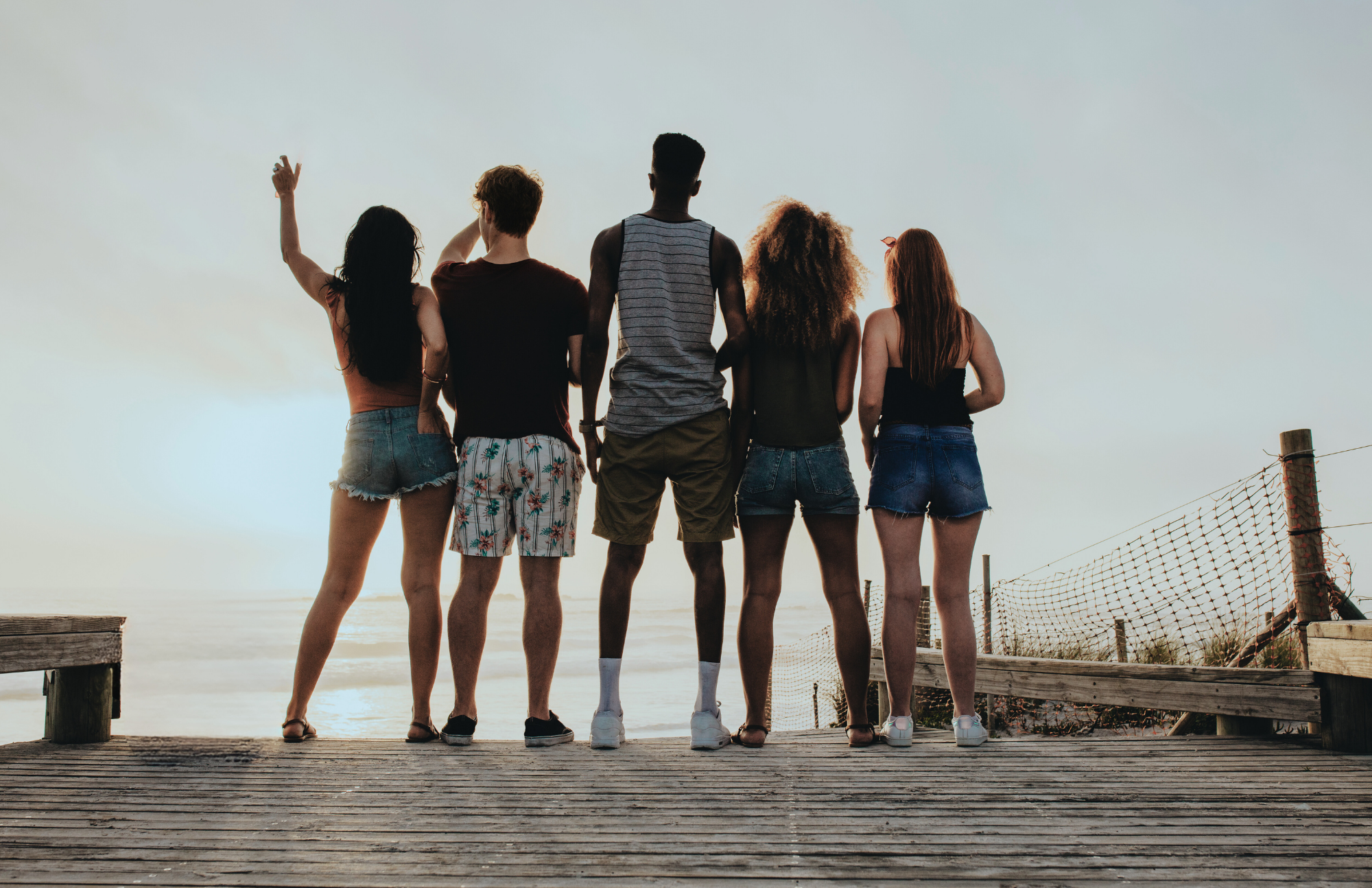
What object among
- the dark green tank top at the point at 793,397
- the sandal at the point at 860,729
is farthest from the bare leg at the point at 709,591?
the sandal at the point at 860,729

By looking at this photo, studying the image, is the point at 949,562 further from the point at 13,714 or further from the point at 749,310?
the point at 13,714

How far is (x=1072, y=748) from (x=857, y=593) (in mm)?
878

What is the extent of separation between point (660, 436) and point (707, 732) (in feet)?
3.34

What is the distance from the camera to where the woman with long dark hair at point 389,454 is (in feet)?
9.60

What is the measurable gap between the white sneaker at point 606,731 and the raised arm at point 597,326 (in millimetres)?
813

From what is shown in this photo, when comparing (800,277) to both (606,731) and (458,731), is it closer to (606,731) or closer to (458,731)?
(606,731)

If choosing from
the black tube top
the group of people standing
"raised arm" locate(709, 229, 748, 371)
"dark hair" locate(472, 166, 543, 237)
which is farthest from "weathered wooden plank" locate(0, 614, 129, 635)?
the black tube top

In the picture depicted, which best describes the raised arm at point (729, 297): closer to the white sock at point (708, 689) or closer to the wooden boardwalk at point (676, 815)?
the white sock at point (708, 689)

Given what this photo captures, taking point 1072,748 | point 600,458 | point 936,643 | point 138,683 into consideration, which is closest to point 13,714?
point 138,683

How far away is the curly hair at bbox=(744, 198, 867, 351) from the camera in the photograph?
115 inches

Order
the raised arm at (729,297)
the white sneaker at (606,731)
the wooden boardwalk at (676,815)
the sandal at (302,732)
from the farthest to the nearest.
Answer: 1. the raised arm at (729,297)
2. the sandal at (302,732)
3. the white sneaker at (606,731)
4. the wooden boardwalk at (676,815)

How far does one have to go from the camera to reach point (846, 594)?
9.49 ft

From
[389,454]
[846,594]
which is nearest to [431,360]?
[389,454]

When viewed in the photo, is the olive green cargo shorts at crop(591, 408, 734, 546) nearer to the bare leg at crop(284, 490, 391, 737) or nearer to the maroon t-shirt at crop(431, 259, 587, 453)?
the maroon t-shirt at crop(431, 259, 587, 453)
